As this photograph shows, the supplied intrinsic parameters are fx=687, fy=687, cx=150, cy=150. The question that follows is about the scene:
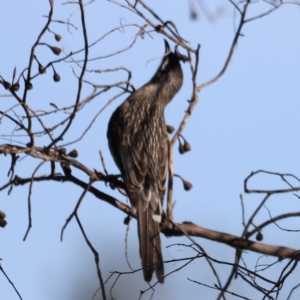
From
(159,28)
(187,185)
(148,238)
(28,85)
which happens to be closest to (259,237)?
(187,185)

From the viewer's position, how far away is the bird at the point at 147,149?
4.34 meters

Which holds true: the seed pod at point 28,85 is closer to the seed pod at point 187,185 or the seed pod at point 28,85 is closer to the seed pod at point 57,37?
the seed pod at point 57,37

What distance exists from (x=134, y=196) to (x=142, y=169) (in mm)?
273

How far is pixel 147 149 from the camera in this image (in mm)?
4828

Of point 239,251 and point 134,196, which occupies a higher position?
point 134,196

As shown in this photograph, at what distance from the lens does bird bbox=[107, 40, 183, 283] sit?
14.2 feet

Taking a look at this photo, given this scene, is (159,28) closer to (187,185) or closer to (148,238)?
(187,185)

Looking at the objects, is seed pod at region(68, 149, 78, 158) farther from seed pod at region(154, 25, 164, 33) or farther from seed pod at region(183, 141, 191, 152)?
seed pod at region(154, 25, 164, 33)

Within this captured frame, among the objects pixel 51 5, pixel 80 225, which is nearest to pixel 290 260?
pixel 80 225

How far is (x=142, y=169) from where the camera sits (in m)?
4.69

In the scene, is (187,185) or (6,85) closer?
(6,85)

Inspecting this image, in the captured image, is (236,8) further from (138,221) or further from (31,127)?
(138,221)

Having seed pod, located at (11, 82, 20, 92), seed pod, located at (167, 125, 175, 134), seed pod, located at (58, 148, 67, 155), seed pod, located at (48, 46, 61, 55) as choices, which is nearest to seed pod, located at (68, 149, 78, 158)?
seed pod, located at (58, 148, 67, 155)

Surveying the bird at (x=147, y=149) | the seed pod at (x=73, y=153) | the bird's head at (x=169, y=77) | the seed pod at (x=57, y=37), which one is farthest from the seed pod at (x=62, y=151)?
the bird's head at (x=169, y=77)
